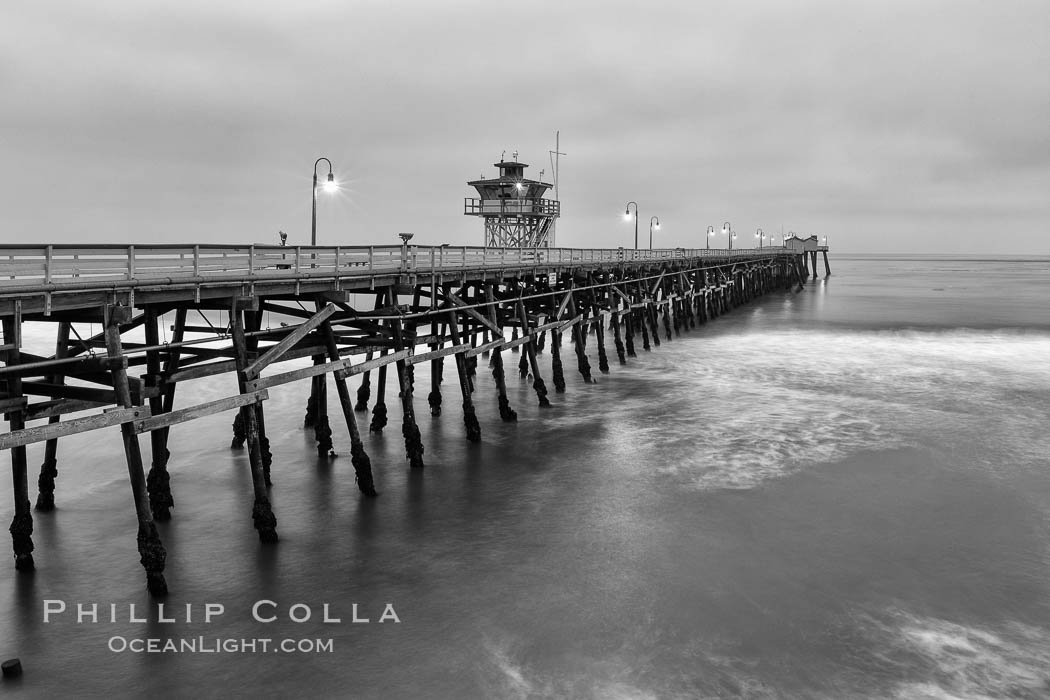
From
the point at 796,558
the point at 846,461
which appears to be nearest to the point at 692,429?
the point at 846,461

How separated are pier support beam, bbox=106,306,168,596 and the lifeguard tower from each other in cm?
4821

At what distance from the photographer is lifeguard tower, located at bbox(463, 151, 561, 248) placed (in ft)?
193

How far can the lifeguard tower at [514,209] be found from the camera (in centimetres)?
5869

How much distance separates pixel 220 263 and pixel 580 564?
780cm

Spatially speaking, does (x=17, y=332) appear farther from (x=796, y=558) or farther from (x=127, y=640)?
(x=796, y=558)

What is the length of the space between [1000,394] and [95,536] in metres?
27.5

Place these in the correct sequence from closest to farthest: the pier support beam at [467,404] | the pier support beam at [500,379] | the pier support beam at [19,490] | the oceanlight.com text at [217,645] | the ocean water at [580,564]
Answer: the ocean water at [580,564] < the oceanlight.com text at [217,645] < the pier support beam at [19,490] < the pier support beam at [467,404] < the pier support beam at [500,379]

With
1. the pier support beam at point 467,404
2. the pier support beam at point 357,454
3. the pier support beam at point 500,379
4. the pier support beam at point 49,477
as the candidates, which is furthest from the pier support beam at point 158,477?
the pier support beam at point 500,379

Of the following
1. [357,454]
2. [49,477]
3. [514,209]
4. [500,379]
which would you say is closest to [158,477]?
[49,477]

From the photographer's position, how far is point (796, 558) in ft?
40.4

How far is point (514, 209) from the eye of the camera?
192ft

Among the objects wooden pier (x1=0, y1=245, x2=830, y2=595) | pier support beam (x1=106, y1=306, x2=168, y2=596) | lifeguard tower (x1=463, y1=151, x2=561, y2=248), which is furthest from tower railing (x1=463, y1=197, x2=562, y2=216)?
pier support beam (x1=106, y1=306, x2=168, y2=596)

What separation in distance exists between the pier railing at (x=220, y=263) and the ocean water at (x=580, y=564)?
435cm

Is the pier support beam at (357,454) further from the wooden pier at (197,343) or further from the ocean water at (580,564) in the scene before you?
the ocean water at (580,564)
